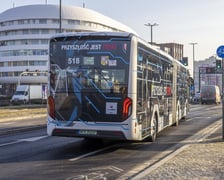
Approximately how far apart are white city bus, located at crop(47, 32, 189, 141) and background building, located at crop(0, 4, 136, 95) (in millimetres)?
123827

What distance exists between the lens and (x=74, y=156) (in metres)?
12.2

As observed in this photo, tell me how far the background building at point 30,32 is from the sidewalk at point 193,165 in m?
125

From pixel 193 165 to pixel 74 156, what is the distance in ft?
11.1

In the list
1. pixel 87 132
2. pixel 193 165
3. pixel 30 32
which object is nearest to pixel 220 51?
pixel 87 132

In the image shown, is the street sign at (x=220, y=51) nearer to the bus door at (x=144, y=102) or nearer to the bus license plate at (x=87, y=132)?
the bus door at (x=144, y=102)

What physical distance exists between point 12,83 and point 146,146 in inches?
4964

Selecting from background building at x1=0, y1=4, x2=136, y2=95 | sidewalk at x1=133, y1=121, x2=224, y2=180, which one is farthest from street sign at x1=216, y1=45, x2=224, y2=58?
background building at x1=0, y1=4, x2=136, y2=95

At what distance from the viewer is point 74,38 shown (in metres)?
12.9

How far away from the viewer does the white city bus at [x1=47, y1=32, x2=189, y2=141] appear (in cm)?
1238

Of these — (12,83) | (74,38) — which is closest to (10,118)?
(74,38)

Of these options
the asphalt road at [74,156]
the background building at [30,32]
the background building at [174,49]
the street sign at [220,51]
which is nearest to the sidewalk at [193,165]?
the asphalt road at [74,156]

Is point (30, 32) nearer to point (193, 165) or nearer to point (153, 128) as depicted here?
point (153, 128)

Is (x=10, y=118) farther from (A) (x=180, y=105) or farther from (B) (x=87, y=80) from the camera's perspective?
(B) (x=87, y=80)

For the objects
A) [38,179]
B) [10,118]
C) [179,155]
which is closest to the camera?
[38,179]
